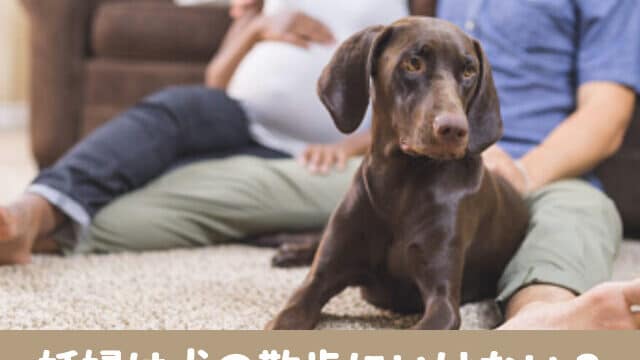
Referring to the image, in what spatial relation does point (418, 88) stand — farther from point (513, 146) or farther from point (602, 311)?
point (513, 146)

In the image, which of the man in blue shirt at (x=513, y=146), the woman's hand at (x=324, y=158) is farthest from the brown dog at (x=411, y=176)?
the woman's hand at (x=324, y=158)

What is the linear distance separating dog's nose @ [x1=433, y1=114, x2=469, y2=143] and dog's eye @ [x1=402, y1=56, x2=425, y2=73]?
0.22ft

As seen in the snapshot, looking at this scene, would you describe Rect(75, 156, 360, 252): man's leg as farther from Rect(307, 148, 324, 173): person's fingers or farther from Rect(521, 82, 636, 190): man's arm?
Rect(521, 82, 636, 190): man's arm

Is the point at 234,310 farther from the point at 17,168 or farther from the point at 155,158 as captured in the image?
the point at 17,168

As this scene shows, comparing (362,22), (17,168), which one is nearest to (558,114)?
(362,22)

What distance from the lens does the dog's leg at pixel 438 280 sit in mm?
856

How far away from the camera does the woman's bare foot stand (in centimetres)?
116

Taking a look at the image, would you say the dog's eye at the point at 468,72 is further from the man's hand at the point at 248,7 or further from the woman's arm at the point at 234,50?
the man's hand at the point at 248,7

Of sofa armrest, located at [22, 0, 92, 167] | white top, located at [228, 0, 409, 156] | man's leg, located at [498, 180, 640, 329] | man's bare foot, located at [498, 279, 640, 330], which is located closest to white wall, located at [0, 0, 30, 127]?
sofa armrest, located at [22, 0, 92, 167]

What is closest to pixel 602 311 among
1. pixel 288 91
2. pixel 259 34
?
pixel 288 91

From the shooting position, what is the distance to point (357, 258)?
954 millimetres

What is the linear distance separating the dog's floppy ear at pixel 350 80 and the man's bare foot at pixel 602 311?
0.91 ft

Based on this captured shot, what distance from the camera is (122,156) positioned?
1.34 metres

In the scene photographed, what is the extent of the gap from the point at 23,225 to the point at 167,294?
0.79 ft
